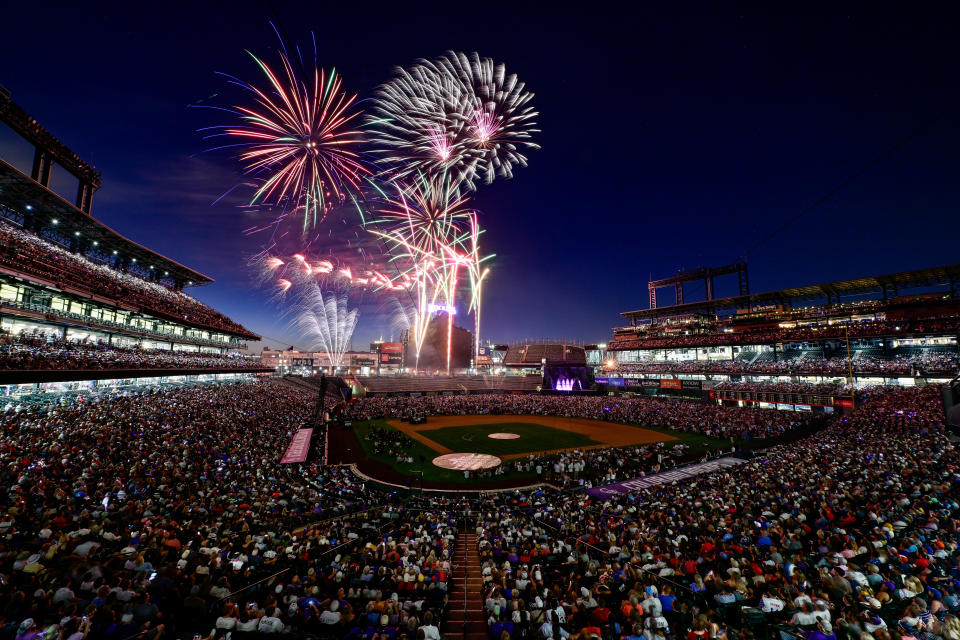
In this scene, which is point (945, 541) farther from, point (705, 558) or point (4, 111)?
point (4, 111)

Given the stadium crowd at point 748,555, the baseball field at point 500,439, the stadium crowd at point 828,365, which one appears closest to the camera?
the stadium crowd at point 748,555

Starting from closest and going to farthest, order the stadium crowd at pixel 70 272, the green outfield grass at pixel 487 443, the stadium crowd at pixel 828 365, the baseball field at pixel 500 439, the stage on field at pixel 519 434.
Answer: the stadium crowd at pixel 70 272, the green outfield grass at pixel 487 443, the baseball field at pixel 500 439, the stage on field at pixel 519 434, the stadium crowd at pixel 828 365

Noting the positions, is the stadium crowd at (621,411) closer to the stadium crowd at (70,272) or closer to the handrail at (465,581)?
the stadium crowd at (70,272)

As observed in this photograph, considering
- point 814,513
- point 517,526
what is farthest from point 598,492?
point 814,513

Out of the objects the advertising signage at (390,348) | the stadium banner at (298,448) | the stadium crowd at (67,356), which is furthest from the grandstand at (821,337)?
the advertising signage at (390,348)

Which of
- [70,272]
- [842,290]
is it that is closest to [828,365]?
[842,290]

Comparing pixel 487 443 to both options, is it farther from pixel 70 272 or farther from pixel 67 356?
pixel 70 272
